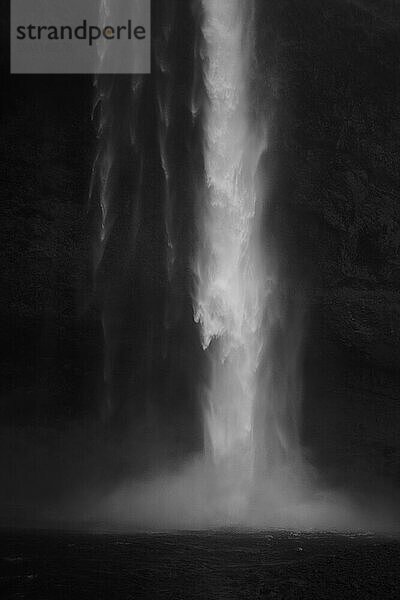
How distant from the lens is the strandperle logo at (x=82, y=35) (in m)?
24.8

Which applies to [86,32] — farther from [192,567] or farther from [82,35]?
[192,567]

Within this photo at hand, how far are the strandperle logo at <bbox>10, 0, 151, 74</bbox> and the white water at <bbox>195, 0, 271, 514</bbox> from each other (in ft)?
7.40

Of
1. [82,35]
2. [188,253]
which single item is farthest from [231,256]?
[82,35]

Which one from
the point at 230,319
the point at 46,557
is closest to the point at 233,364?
the point at 230,319

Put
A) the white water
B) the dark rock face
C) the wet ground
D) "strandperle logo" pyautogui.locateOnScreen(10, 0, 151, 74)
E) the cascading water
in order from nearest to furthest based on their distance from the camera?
1. the wet ground
2. the white water
3. the cascading water
4. "strandperle logo" pyautogui.locateOnScreen(10, 0, 151, 74)
5. the dark rock face

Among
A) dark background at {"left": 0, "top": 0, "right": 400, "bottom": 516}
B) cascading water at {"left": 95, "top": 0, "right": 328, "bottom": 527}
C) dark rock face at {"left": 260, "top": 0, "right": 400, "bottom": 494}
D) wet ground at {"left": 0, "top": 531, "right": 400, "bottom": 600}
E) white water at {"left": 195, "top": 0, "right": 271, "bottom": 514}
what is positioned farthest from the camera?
dark rock face at {"left": 260, "top": 0, "right": 400, "bottom": 494}

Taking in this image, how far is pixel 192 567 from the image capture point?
466 inches

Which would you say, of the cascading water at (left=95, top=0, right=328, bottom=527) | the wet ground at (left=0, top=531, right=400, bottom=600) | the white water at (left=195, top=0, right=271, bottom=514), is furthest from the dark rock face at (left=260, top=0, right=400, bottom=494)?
the wet ground at (left=0, top=531, right=400, bottom=600)

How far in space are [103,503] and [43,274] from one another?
8.18 meters

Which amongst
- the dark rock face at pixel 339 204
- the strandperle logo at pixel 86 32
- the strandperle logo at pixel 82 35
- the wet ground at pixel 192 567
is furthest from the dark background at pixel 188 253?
the wet ground at pixel 192 567

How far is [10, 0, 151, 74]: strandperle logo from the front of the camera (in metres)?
24.8

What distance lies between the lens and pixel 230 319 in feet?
72.8

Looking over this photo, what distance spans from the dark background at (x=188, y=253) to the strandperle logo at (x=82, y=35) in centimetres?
42

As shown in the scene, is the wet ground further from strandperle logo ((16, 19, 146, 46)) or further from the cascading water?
strandperle logo ((16, 19, 146, 46))
